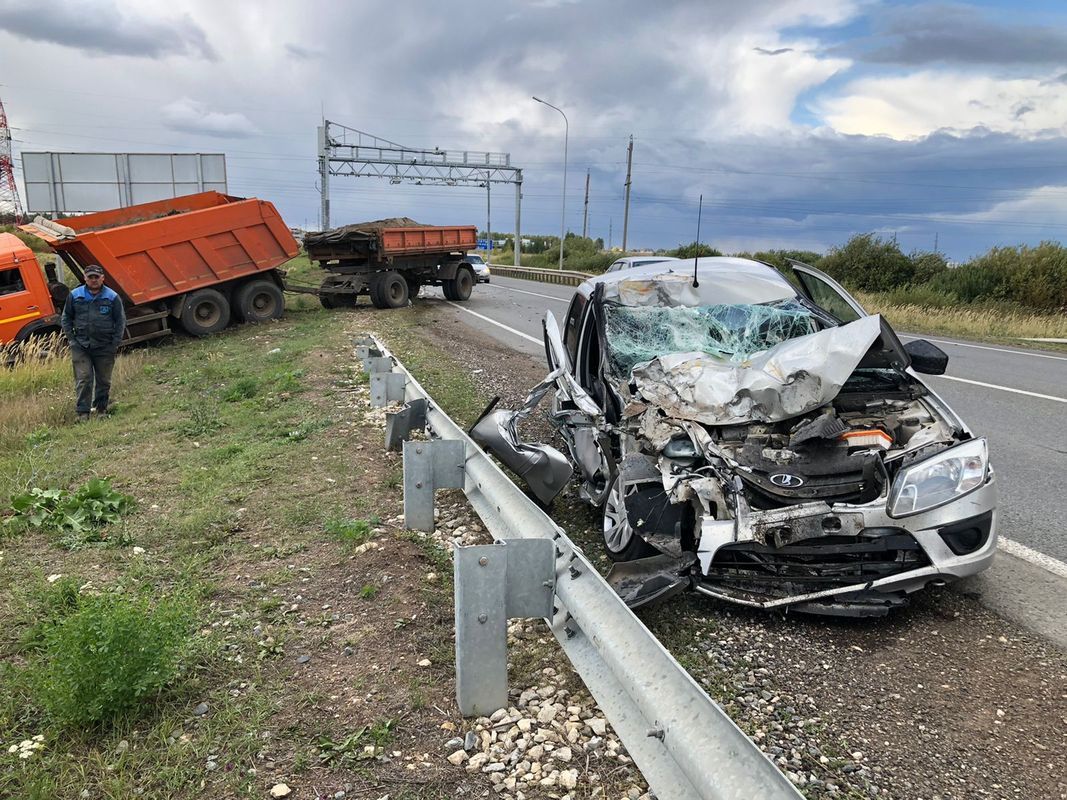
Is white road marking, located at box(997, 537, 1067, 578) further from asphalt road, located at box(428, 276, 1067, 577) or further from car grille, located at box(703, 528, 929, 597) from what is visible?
car grille, located at box(703, 528, 929, 597)

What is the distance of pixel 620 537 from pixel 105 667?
2.28 m

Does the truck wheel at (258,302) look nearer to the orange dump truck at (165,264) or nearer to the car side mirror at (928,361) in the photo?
the orange dump truck at (165,264)

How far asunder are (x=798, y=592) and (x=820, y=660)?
1.09 ft

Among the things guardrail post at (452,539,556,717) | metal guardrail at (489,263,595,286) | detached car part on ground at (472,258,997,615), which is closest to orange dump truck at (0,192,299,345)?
detached car part on ground at (472,258,997,615)

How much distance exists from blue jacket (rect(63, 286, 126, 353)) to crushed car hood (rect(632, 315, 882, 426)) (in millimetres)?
6730

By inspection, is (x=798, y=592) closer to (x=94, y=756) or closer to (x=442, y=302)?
(x=94, y=756)

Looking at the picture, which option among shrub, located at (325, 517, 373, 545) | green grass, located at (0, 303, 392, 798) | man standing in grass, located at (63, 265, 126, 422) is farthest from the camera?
man standing in grass, located at (63, 265, 126, 422)

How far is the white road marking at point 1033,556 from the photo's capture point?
3965 millimetres

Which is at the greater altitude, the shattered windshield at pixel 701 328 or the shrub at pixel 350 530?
the shattered windshield at pixel 701 328

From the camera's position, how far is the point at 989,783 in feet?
7.86

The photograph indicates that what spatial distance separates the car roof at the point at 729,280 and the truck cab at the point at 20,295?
32.7 feet

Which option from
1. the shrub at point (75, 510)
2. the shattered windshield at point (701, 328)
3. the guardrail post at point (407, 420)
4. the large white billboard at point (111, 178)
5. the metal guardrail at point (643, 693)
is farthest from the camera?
the large white billboard at point (111, 178)

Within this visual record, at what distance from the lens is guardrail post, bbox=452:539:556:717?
8.49 feet

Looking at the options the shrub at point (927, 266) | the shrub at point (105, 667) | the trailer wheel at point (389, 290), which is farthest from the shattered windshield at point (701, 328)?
the shrub at point (927, 266)
